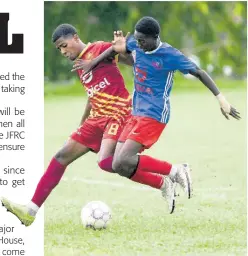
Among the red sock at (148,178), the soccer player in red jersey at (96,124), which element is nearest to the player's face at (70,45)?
the soccer player in red jersey at (96,124)

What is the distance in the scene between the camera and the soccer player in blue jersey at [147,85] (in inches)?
299

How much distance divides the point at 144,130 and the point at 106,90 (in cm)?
58

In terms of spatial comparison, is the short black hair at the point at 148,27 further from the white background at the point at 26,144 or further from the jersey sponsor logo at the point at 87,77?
the white background at the point at 26,144

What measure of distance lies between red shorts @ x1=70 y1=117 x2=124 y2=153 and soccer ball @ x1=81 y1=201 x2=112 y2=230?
58 cm

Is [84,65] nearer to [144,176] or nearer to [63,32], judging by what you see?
[63,32]

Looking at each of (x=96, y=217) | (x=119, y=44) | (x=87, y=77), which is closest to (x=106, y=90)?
(x=87, y=77)

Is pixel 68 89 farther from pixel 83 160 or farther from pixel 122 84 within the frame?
pixel 122 84

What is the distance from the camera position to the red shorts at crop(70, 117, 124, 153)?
26.2 feet

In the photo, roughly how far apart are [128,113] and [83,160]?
14.2ft

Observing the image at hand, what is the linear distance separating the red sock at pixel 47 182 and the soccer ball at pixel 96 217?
373mm

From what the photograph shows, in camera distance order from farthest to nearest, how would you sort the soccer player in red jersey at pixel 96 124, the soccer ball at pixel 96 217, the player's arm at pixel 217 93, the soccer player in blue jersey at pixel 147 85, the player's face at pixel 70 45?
the player's face at pixel 70 45 → the soccer player in red jersey at pixel 96 124 → the soccer ball at pixel 96 217 → the soccer player in blue jersey at pixel 147 85 → the player's arm at pixel 217 93

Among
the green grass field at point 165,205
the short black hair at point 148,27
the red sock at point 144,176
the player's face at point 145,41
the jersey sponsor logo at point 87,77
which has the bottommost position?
the green grass field at point 165,205

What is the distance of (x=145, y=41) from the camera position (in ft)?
25.0

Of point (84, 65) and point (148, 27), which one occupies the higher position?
point (148, 27)
